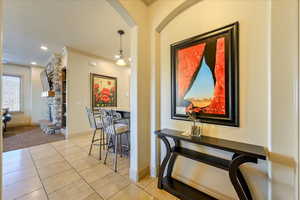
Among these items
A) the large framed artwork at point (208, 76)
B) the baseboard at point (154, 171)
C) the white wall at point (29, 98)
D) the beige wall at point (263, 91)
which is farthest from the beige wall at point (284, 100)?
the white wall at point (29, 98)

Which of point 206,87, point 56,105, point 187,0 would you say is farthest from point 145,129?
point 56,105

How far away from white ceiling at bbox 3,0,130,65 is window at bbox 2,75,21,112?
1955 mm

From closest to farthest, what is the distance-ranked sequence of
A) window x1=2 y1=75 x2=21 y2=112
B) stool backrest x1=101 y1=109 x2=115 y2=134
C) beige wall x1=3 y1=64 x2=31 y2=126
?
stool backrest x1=101 y1=109 x2=115 y2=134
window x1=2 y1=75 x2=21 y2=112
beige wall x1=3 y1=64 x2=31 y2=126

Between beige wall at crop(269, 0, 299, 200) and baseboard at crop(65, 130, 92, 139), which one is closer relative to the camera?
beige wall at crop(269, 0, 299, 200)

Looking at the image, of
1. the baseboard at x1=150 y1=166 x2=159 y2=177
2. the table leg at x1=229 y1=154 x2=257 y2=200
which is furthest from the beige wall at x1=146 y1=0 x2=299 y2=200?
the baseboard at x1=150 y1=166 x2=159 y2=177

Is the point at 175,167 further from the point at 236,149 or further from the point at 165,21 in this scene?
the point at 165,21

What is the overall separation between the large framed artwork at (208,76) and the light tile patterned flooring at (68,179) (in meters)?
1.17

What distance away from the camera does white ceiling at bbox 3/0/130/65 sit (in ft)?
7.43

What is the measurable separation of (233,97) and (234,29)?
70cm

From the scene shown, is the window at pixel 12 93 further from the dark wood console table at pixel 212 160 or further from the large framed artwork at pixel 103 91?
the dark wood console table at pixel 212 160

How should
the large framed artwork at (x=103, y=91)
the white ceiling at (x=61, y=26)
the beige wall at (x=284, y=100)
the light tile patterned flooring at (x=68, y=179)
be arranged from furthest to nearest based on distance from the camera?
the large framed artwork at (x=103, y=91), the white ceiling at (x=61, y=26), the light tile patterned flooring at (x=68, y=179), the beige wall at (x=284, y=100)

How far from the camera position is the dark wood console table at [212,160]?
118cm

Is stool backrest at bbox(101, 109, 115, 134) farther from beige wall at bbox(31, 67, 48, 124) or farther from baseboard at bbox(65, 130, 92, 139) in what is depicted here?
beige wall at bbox(31, 67, 48, 124)

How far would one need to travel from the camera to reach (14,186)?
6.17 feet
